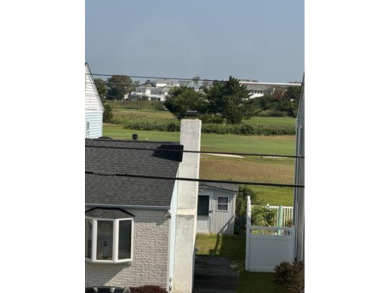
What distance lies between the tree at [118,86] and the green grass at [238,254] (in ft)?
4.65

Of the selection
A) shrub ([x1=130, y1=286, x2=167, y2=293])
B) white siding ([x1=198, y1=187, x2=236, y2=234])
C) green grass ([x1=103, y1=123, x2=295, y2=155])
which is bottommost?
shrub ([x1=130, y1=286, x2=167, y2=293])

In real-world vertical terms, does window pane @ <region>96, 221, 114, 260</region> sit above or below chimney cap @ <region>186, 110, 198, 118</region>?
below

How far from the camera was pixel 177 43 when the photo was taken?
3377 mm

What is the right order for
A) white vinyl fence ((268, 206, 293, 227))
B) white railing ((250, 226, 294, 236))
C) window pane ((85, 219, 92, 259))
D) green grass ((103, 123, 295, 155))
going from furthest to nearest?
1. white vinyl fence ((268, 206, 293, 227))
2. white railing ((250, 226, 294, 236))
3. green grass ((103, 123, 295, 155))
4. window pane ((85, 219, 92, 259))

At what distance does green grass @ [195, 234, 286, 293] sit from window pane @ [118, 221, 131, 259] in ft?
2.20

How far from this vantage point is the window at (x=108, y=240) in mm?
4277

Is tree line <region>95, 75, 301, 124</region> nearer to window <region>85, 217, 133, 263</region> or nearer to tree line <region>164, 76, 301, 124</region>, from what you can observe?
tree line <region>164, 76, 301, 124</region>

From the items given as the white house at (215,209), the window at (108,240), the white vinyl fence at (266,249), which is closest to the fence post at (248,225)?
the white vinyl fence at (266,249)

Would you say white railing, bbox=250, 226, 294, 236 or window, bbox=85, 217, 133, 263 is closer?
window, bbox=85, 217, 133, 263

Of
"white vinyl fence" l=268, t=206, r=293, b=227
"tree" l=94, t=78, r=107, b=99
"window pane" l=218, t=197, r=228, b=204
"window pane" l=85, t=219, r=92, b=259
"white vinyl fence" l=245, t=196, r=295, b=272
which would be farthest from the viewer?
"white vinyl fence" l=268, t=206, r=293, b=227

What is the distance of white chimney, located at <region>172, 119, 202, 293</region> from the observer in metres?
4.58

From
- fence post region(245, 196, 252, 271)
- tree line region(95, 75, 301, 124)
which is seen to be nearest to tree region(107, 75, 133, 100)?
tree line region(95, 75, 301, 124)

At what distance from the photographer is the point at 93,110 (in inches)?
174
